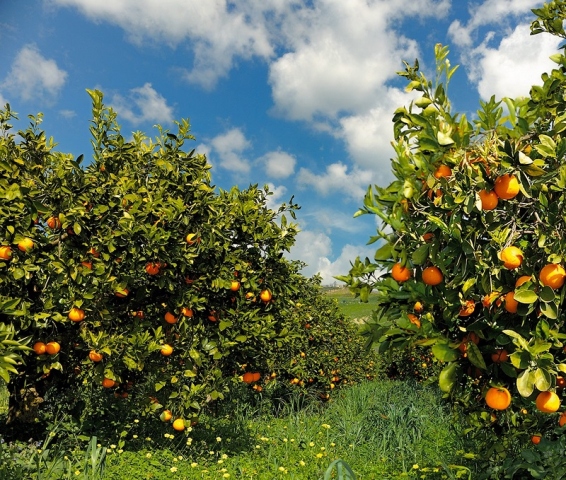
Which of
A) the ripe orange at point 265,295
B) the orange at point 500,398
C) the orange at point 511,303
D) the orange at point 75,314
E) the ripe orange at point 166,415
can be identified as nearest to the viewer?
the orange at point 511,303

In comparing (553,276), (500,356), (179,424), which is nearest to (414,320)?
(500,356)

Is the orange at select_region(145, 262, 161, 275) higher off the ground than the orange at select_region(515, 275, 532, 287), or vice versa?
the orange at select_region(145, 262, 161, 275)

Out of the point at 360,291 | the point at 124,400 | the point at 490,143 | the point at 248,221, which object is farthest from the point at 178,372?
the point at 490,143

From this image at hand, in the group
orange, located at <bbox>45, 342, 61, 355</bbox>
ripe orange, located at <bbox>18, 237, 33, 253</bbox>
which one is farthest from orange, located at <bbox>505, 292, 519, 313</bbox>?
orange, located at <bbox>45, 342, 61, 355</bbox>

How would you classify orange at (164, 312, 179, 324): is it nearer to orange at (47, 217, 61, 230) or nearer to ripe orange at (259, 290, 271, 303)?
ripe orange at (259, 290, 271, 303)

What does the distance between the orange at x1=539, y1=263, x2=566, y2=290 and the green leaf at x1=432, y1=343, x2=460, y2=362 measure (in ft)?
1.62

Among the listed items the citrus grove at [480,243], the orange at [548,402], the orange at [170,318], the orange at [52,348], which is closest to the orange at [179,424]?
the orange at [170,318]

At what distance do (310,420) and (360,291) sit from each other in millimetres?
5955

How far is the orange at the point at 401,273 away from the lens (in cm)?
228

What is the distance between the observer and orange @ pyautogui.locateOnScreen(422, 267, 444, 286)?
7.09ft

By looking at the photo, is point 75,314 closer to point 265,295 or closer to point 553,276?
point 265,295

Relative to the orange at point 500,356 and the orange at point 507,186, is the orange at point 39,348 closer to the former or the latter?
the orange at point 500,356

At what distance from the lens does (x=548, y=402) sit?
6.37ft

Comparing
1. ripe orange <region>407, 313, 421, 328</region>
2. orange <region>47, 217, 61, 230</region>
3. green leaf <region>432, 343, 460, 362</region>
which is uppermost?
orange <region>47, 217, 61, 230</region>
